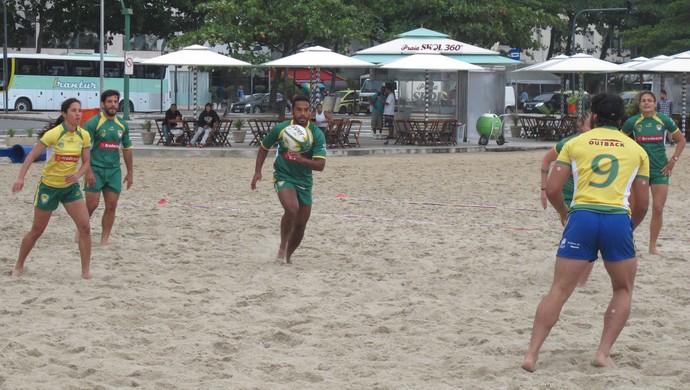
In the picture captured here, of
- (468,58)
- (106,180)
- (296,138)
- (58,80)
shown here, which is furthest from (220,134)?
(58,80)

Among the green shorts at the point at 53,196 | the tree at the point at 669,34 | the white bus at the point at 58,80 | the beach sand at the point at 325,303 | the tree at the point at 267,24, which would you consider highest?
the tree at the point at 669,34

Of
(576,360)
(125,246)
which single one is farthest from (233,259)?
(576,360)

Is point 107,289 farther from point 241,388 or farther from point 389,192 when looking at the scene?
point 389,192

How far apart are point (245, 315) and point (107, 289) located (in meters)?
1.43

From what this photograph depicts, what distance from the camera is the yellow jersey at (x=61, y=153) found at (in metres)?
8.92

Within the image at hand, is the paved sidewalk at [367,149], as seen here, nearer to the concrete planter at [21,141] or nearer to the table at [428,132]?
the table at [428,132]

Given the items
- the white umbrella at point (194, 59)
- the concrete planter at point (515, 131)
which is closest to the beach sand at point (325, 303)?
the white umbrella at point (194, 59)

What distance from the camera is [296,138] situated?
966 cm

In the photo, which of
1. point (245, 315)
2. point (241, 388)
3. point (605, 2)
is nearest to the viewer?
point (241, 388)

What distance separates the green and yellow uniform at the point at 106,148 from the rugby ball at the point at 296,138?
71.0 inches

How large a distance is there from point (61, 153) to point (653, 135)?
210 inches

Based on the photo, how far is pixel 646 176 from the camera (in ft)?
20.4

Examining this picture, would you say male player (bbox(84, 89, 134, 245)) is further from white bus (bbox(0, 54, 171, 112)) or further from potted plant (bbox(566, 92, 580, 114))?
white bus (bbox(0, 54, 171, 112))

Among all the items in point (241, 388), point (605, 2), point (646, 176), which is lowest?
point (241, 388)
